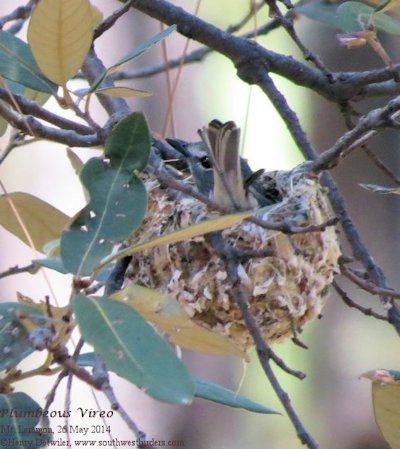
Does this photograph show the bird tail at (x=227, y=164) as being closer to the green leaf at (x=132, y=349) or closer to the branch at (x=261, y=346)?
the branch at (x=261, y=346)

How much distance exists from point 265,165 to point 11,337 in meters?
2.36

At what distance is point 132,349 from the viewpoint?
0.90 meters

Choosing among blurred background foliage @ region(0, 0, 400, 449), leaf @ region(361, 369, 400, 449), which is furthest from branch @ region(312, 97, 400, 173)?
blurred background foliage @ region(0, 0, 400, 449)

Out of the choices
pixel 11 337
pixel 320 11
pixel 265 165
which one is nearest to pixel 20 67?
pixel 11 337

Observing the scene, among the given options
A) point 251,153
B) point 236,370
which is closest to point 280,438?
point 236,370

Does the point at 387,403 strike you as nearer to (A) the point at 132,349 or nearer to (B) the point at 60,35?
(A) the point at 132,349

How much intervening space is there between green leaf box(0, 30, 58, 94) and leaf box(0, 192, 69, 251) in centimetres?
31

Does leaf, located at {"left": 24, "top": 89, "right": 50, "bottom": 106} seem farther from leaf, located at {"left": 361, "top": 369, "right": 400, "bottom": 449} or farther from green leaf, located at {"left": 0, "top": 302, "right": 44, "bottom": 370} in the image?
leaf, located at {"left": 361, "top": 369, "right": 400, "bottom": 449}

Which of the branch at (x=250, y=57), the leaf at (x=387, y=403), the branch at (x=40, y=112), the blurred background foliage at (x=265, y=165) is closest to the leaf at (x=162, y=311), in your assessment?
the leaf at (x=387, y=403)

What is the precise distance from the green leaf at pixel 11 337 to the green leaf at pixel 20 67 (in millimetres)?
342

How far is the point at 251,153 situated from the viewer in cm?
340

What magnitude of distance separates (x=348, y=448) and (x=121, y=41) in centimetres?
200

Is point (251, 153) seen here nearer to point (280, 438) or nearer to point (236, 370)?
point (236, 370)

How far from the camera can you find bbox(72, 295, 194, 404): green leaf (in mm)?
867
